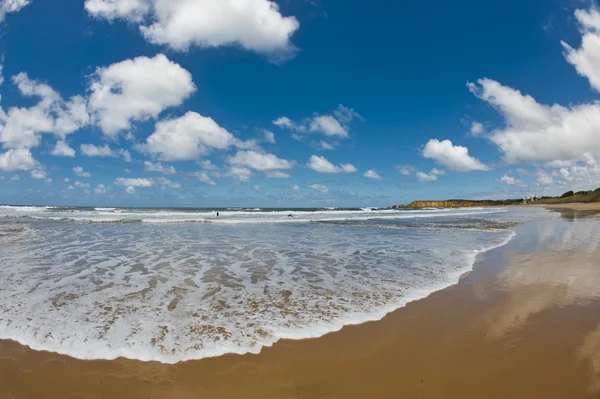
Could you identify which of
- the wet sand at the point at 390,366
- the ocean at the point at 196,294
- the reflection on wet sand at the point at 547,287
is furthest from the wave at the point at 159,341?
the reflection on wet sand at the point at 547,287

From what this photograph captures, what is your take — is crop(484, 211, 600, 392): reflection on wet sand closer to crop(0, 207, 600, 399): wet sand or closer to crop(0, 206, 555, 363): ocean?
crop(0, 207, 600, 399): wet sand

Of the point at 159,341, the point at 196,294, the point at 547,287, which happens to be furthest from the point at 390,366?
the point at 547,287

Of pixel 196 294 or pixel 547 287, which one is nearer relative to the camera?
pixel 196 294

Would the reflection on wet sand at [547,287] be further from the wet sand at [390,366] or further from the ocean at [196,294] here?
the ocean at [196,294]

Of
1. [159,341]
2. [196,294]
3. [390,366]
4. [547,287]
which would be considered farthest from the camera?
[547,287]

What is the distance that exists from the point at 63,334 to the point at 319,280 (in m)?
4.74

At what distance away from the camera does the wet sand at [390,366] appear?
3.04 m

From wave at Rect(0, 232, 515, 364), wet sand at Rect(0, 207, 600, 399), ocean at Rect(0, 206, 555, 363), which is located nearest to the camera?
wet sand at Rect(0, 207, 600, 399)

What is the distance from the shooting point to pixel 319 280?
24.1 feet

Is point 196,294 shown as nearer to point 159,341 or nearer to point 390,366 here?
point 159,341

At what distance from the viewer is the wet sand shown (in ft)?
9.98

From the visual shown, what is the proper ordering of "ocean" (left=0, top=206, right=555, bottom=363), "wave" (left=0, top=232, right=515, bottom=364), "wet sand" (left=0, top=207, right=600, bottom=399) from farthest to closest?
"ocean" (left=0, top=206, right=555, bottom=363), "wave" (left=0, top=232, right=515, bottom=364), "wet sand" (left=0, top=207, right=600, bottom=399)

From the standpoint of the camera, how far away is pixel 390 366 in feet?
11.4

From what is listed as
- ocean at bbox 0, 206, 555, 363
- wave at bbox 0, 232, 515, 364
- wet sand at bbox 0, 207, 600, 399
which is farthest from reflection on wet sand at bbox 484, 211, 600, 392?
wave at bbox 0, 232, 515, 364
